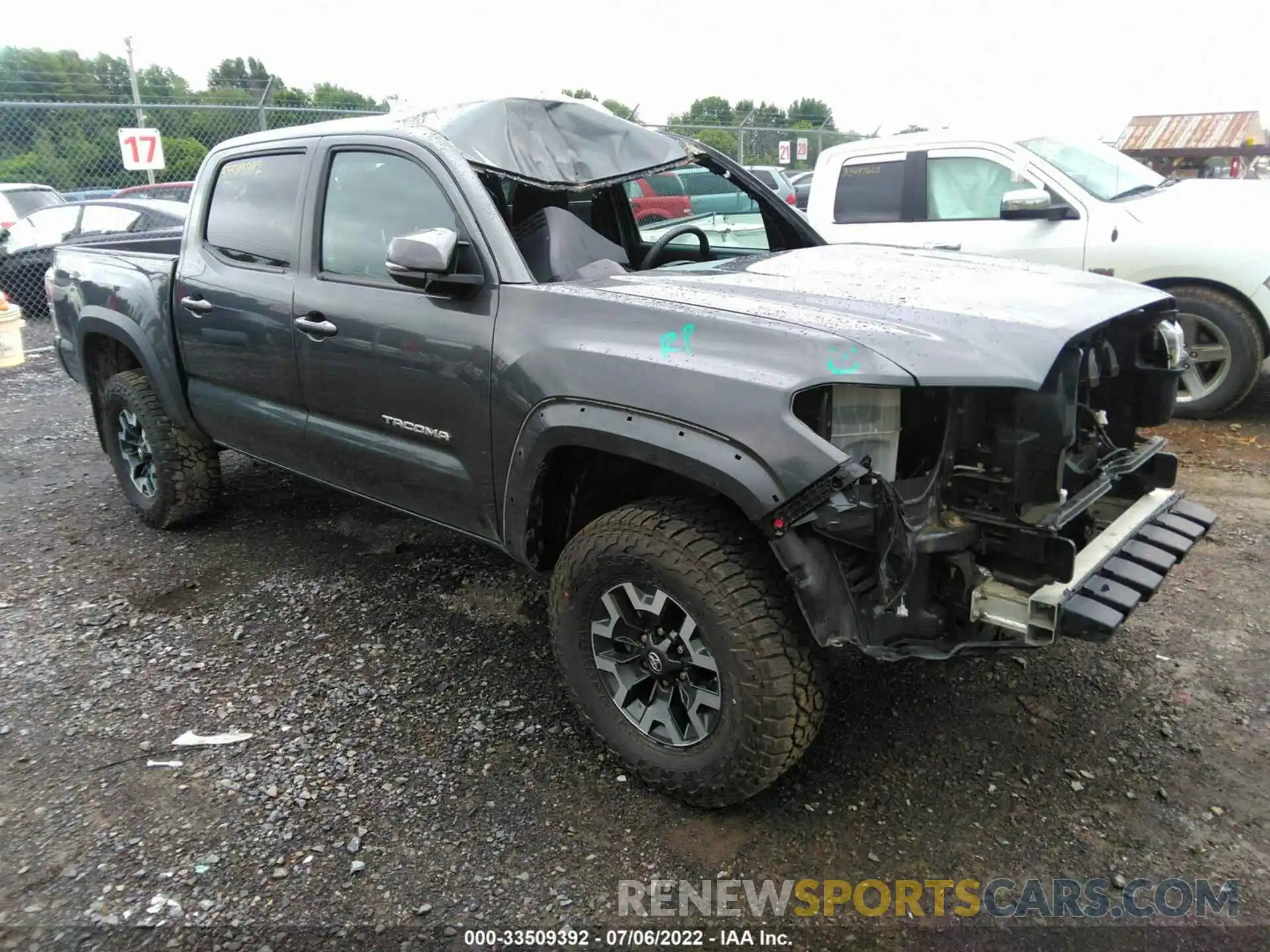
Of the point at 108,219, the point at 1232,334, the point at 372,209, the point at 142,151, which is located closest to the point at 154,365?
the point at 372,209

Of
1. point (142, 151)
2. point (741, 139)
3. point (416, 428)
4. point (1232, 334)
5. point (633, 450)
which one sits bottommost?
point (1232, 334)

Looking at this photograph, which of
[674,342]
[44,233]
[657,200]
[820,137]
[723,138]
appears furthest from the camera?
[820,137]

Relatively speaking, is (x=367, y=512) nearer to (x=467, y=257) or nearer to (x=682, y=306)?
(x=467, y=257)

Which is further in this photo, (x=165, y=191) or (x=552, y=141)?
(x=165, y=191)

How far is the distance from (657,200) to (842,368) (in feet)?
7.69

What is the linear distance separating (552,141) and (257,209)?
1356 mm

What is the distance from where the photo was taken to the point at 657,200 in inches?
168

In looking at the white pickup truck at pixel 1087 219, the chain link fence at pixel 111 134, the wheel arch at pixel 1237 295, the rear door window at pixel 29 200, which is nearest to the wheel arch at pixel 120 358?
the white pickup truck at pixel 1087 219

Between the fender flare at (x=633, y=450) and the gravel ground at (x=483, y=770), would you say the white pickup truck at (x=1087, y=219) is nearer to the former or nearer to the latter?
the gravel ground at (x=483, y=770)

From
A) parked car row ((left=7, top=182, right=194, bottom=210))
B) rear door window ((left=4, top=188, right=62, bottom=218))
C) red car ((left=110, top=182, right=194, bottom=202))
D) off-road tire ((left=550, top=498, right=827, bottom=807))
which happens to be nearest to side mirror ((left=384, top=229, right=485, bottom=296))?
off-road tire ((left=550, top=498, right=827, bottom=807))

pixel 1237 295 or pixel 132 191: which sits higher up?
pixel 132 191

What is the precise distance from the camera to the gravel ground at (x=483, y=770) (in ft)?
7.69

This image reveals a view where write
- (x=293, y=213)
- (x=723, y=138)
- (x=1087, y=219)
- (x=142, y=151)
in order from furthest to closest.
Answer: (x=723, y=138)
(x=142, y=151)
(x=1087, y=219)
(x=293, y=213)

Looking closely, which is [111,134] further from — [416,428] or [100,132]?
[416,428]
